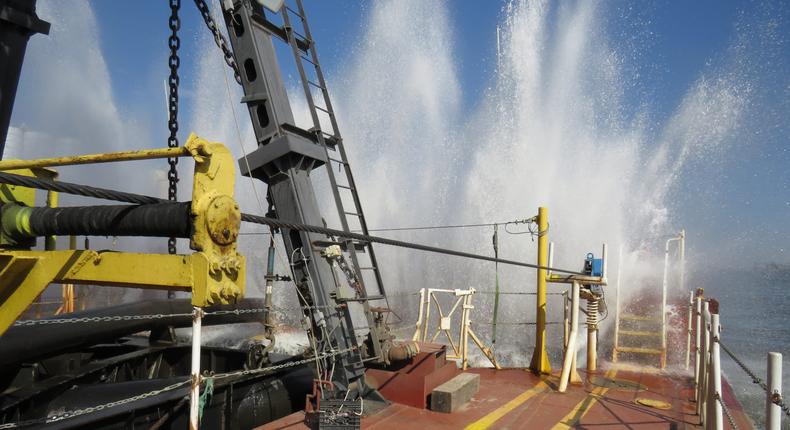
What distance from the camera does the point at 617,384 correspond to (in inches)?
279

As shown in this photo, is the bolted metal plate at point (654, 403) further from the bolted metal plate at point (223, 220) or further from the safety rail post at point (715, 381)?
the bolted metal plate at point (223, 220)

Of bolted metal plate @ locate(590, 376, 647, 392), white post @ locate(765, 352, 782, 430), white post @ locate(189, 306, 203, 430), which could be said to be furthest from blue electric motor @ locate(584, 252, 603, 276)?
white post @ locate(189, 306, 203, 430)

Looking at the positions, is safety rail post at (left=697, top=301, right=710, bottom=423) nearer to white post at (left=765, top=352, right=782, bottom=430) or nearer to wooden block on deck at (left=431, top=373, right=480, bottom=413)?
white post at (left=765, top=352, right=782, bottom=430)

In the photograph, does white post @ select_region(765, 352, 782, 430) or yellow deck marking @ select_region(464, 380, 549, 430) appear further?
yellow deck marking @ select_region(464, 380, 549, 430)

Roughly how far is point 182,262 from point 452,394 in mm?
4329

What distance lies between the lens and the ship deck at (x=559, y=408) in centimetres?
514

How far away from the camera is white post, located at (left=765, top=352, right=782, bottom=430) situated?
2.61 meters

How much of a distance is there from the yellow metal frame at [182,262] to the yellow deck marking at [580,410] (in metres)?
4.49

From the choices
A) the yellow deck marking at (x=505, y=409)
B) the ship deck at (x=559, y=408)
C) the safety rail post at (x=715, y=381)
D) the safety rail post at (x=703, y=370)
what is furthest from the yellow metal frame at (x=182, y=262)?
the safety rail post at (x=703, y=370)

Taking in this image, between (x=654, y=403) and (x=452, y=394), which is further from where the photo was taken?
(x=654, y=403)

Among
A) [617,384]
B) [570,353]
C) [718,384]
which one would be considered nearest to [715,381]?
[718,384]

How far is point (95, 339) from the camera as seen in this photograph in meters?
5.45

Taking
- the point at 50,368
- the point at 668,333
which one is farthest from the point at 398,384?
the point at 668,333

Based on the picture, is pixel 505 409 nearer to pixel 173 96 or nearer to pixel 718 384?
pixel 718 384
